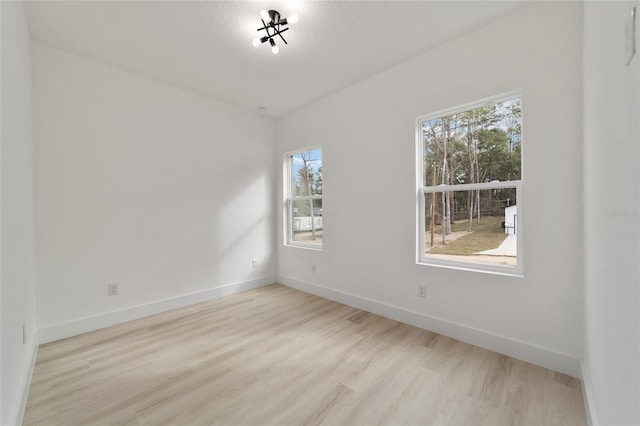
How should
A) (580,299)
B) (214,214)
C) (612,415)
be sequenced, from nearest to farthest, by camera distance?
(612,415) → (580,299) → (214,214)

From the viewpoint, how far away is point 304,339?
2.57m

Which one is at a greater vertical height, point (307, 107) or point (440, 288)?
point (307, 107)

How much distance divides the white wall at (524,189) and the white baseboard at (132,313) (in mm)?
1313

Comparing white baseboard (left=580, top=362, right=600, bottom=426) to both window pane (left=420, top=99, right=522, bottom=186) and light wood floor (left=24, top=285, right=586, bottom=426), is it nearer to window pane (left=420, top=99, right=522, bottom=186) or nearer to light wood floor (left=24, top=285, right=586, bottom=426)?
light wood floor (left=24, top=285, right=586, bottom=426)

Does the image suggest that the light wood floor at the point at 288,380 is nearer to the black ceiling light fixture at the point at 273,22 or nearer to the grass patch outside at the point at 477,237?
the grass patch outside at the point at 477,237

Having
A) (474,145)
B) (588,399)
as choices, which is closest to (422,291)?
(588,399)

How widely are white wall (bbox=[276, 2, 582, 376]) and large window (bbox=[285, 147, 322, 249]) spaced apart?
0.30 meters

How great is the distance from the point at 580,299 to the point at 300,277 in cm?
315

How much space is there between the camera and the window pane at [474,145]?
228 centimetres

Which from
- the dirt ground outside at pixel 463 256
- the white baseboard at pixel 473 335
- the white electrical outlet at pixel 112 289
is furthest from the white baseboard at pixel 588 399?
the white electrical outlet at pixel 112 289

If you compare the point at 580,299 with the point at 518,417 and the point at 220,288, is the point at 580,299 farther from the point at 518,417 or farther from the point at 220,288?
the point at 220,288

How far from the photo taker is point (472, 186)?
8.13 feet

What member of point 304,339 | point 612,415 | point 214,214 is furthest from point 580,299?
point 214,214

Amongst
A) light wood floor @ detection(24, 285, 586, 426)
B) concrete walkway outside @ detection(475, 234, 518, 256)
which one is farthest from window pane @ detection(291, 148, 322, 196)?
concrete walkway outside @ detection(475, 234, 518, 256)
